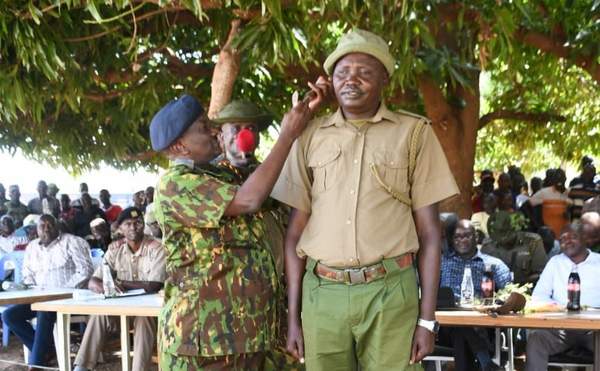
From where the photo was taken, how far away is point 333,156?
9.65ft

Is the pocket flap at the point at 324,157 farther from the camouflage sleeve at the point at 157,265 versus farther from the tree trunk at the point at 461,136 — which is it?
the tree trunk at the point at 461,136

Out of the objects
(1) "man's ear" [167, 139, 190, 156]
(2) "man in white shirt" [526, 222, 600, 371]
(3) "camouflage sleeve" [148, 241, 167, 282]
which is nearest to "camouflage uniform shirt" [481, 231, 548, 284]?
(2) "man in white shirt" [526, 222, 600, 371]

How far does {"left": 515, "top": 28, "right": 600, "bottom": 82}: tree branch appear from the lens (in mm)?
7590

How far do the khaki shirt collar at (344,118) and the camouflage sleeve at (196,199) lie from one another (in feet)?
1.42

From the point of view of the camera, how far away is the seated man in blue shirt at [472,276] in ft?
18.5

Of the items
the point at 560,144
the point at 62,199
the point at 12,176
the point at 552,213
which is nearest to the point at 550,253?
the point at 552,213

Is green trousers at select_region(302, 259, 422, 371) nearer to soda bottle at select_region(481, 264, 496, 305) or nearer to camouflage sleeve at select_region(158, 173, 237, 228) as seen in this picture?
camouflage sleeve at select_region(158, 173, 237, 228)

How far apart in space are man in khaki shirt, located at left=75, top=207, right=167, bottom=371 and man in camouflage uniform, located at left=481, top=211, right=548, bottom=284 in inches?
126

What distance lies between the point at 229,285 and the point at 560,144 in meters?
10.3

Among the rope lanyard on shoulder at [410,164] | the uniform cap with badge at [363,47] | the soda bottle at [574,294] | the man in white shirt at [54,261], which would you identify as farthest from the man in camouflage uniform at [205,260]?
the man in white shirt at [54,261]

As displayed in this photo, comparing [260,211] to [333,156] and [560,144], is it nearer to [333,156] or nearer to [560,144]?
[333,156]

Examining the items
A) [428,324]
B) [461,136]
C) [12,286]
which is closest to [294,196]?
[428,324]

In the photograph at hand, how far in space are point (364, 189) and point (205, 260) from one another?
687mm

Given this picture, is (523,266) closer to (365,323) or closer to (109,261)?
(109,261)
